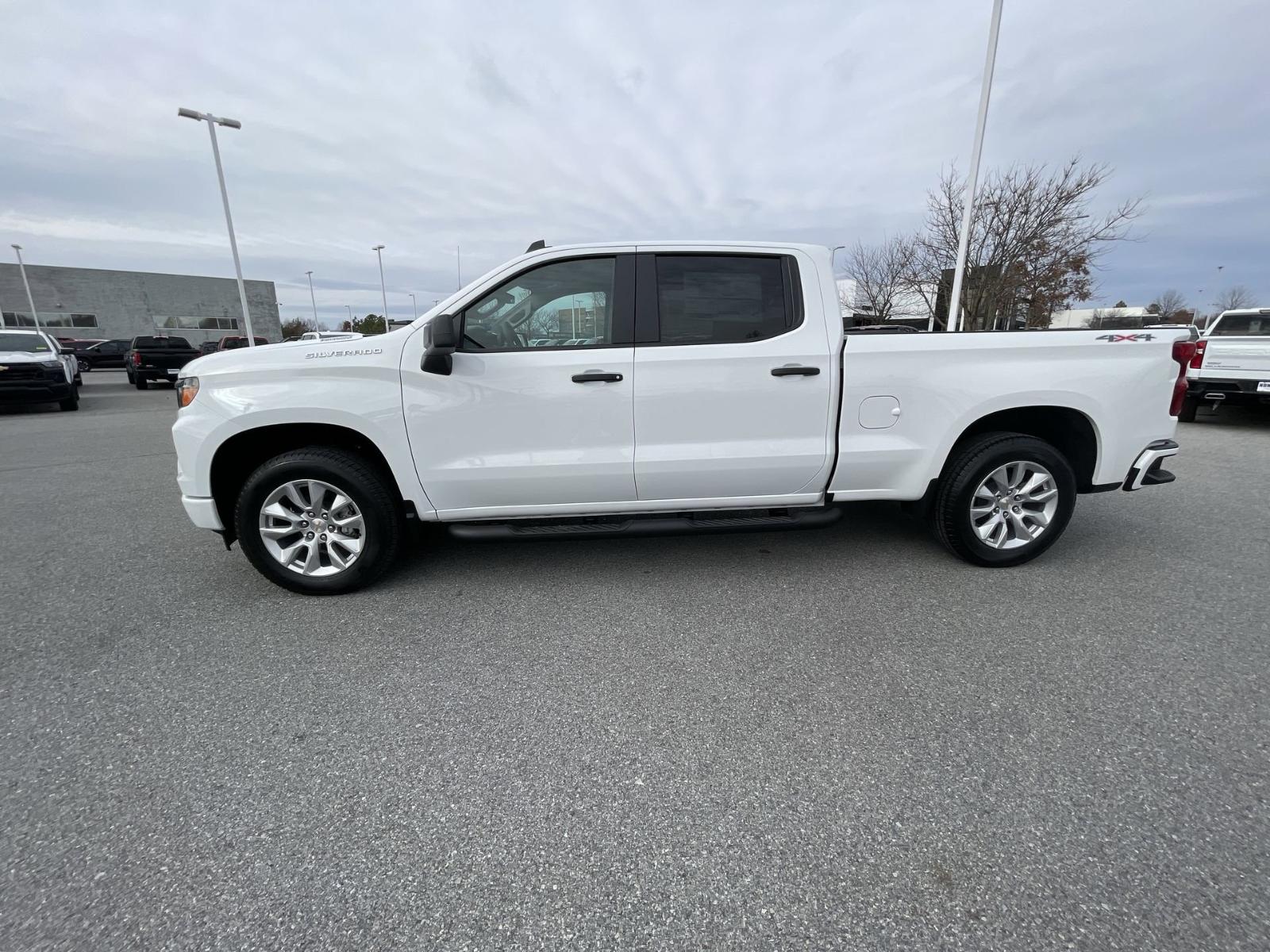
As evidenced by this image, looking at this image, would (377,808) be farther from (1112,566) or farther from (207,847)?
(1112,566)

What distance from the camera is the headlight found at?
11.0 ft

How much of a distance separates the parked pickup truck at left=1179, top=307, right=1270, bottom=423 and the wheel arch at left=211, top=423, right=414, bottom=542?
9.72 m

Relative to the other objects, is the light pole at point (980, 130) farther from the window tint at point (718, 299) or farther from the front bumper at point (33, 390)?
the front bumper at point (33, 390)

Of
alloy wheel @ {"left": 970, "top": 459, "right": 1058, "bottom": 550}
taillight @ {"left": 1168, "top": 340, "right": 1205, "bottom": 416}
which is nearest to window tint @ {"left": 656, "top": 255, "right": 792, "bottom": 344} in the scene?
alloy wheel @ {"left": 970, "top": 459, "right": 1058, "bottom": 550}

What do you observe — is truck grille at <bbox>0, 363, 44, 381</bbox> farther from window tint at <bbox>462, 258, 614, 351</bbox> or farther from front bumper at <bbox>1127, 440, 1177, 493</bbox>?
front bumper at <bbox>1127, 440, 1177, 493</bbox>

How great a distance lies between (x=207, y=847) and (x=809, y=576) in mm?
3047

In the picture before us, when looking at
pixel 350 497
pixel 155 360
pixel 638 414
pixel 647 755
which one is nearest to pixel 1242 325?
pixel 638 414

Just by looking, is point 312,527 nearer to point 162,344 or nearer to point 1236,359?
point 1236,359

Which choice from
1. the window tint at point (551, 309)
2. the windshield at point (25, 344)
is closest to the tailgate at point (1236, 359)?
the window tint at point (551, 309)

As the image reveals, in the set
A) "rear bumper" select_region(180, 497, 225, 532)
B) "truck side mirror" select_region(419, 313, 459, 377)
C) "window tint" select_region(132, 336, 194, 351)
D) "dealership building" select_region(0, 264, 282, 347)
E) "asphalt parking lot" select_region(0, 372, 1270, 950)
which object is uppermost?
"dealership building" select_region(0, 264, 282, 347)

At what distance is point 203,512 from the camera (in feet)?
11.2

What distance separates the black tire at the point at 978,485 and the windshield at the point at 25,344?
1727cm

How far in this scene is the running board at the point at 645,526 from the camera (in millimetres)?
3520

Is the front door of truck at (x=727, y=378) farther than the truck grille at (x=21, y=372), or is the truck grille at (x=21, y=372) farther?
the truck grille at (x=21, y=372)
